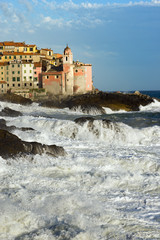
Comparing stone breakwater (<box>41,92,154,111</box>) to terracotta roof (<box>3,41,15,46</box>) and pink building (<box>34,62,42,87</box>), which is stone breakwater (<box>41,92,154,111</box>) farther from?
terracotta roof (<box>3,41,15,46</box>)

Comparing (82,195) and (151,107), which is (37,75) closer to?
(151,107)

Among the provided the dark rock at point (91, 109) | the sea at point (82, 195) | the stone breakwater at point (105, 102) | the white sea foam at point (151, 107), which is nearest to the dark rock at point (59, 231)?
the sea at point (82, 195)

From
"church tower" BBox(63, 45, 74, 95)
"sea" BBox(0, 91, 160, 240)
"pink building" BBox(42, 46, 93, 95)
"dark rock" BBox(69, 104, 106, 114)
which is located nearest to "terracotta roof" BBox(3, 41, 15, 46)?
"pink building" BBox(42, 46, 93, 95)

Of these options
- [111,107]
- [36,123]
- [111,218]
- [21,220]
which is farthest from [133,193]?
[111,107]

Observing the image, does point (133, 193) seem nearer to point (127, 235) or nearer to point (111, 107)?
point (127, 235)

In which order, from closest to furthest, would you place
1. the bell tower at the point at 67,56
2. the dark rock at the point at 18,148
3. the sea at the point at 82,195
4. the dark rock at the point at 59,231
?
the dark rock at the point at 59,231 < the sea at the point at 82,195 < the dark rock at the point at 18,148 < the bell tower at the point at 67,56

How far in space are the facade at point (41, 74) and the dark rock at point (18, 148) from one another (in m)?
50.8

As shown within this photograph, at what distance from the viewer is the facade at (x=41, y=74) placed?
6975cm

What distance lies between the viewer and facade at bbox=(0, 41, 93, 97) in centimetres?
6975

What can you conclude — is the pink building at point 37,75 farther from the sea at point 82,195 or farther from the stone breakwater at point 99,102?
the sea at point 82,195

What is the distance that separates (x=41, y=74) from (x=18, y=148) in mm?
57652

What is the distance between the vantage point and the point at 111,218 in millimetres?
10852

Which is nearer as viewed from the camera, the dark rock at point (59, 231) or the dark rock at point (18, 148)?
the dark rock at point (59, 231)

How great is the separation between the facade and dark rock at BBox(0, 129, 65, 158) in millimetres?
50834
